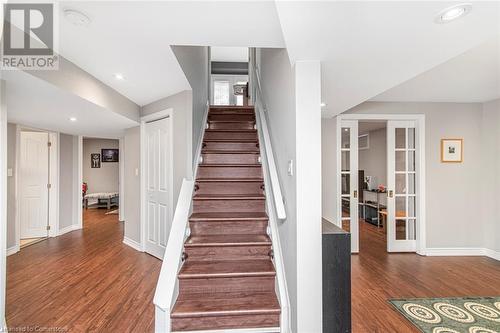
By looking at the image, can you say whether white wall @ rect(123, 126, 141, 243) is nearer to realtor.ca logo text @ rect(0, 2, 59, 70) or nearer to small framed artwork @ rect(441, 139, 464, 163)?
realtor.ca logo text @ rect(0, 2, 59, 70)

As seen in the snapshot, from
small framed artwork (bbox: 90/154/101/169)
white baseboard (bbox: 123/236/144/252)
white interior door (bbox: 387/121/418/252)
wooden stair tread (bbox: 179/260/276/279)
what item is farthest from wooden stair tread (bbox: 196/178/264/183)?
small framed artwork (bbox: 90/154/101/169)

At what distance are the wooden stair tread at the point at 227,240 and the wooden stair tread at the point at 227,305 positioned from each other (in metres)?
0.42

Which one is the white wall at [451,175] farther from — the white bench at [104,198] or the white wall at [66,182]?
the white bench at [104,198]

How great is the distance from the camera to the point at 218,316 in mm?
1938

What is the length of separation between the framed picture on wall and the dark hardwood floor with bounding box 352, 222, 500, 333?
7.58 m

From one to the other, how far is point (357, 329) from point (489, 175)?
11.9 ft

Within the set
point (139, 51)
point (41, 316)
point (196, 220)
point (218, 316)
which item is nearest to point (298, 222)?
point (218, 316)

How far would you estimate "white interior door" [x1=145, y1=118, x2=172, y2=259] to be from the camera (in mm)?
3637

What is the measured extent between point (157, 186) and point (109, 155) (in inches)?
210

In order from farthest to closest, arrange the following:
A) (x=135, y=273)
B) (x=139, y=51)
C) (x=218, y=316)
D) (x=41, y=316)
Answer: (x=135, y=273) → (x=41, y=316) → (x=139, y=51) → (x=218, y=316)

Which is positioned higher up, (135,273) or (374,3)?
(374,3)

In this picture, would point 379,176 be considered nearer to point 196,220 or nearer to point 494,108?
point 494,108

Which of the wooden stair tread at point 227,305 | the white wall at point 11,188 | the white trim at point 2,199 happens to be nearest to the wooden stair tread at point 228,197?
the wooden stair tread at point 227,305

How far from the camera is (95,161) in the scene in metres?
8.06
